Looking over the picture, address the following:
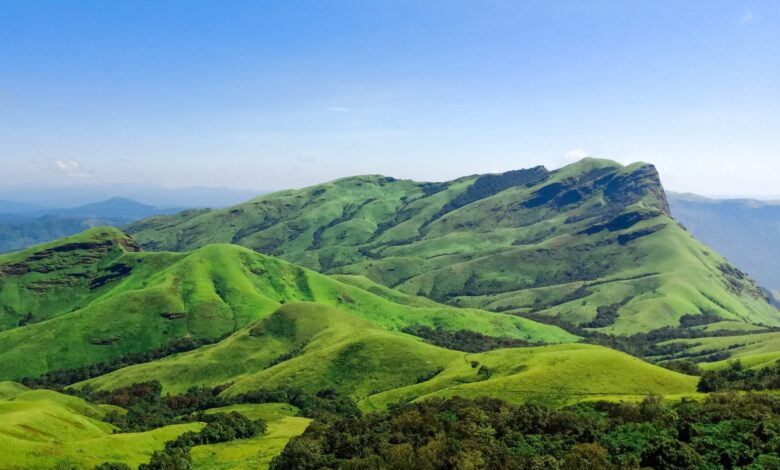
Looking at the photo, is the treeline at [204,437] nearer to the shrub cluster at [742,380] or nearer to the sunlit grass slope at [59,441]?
the sunlit grass slope at [59,441]

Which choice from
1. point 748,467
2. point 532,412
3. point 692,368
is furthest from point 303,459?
point 692,368

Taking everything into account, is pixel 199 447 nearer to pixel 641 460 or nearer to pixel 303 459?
pixel 303 459

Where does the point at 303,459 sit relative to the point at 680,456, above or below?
below

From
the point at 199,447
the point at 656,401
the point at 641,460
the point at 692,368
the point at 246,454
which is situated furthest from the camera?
the point at 692,368

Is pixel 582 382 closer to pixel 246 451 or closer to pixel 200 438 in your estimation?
pixel 246 451

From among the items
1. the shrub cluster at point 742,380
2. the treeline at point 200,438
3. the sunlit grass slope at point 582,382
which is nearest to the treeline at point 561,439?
the treeline at point 200,438

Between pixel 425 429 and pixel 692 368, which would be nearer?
pixel 425 429
